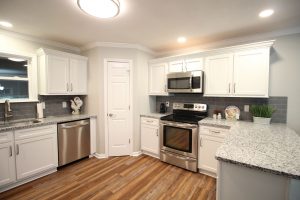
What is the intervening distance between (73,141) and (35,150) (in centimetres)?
63

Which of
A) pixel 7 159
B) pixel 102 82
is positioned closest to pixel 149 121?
pixel 102 82

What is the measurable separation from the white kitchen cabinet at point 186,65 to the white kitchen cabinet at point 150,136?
4.02ft

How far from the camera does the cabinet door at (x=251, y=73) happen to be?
2.34 metres

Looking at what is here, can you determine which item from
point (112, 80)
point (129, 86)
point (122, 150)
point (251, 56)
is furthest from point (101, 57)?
point (251, 56)

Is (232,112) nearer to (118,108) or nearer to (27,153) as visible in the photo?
(118,108)

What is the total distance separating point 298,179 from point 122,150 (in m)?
2.97

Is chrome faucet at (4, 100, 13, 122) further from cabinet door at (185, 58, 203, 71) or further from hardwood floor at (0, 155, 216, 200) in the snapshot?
cabinet door at (185, 58, 203, 71)

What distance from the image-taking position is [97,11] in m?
1.70

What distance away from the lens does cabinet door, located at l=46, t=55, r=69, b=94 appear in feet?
9.31

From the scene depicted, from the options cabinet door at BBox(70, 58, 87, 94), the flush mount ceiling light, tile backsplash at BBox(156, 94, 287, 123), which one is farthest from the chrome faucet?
tile backsplash at BBox(156, 94, 287, 123)

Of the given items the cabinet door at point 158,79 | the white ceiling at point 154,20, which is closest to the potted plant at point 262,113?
the white ceiling at point 154,20

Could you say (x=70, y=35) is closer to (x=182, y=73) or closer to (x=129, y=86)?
(x=129, y=86)

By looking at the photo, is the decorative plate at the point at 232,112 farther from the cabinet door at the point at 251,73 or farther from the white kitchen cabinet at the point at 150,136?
the white kitchen cabinet at the point at 150,136

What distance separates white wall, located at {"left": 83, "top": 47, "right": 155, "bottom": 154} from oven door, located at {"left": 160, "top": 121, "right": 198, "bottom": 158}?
2.35 feet
